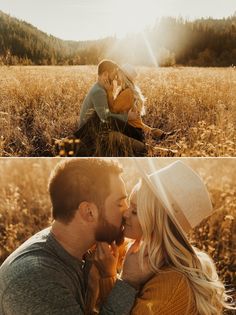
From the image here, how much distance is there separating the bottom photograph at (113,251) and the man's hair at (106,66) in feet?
3.58

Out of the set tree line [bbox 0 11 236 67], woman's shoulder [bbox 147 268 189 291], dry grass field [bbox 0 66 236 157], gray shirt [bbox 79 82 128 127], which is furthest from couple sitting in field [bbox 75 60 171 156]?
woman's shoulder [bbox 147 268 189 291]

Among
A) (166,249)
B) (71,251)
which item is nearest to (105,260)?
(71,251)

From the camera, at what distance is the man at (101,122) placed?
331 cm

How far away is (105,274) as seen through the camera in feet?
8.05

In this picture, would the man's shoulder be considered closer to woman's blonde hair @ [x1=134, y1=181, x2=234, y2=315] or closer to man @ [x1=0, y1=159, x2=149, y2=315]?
man @ [x1=0, y1=159, x2=149, y2=315]

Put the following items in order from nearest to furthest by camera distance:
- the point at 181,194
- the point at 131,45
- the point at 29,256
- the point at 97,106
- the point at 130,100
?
the point at 29,256
the point at 181,194
the point at 97,106
the point at 130,100
the point at 131,45

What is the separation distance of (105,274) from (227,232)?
148cm

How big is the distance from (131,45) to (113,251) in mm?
1602

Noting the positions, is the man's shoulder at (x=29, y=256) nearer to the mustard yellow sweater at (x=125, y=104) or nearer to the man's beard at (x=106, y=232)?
the man's beard at (x=106, y=232)

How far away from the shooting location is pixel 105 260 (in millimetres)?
2467

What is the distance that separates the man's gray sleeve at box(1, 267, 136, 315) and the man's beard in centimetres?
34

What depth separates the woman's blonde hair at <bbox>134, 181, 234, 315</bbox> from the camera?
231 centimetres

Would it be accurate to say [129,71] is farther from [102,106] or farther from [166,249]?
[166,249]

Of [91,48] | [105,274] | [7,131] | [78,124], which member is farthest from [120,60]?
[105,274]
